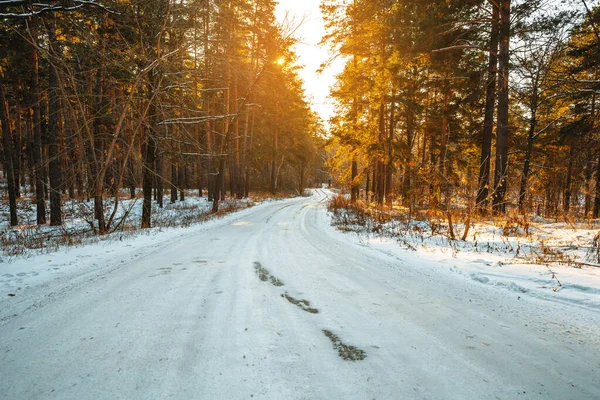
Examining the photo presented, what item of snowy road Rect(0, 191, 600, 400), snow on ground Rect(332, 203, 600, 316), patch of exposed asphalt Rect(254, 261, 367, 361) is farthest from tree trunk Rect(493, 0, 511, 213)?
patch of exposed asphalt Rect(254, 261, 367, 361)

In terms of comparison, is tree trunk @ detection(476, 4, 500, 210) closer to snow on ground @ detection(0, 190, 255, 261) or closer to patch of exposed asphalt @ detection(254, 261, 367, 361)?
patch of exposed asphalt @ detection(254, 261, 367, 361)

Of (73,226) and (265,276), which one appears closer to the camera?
(265,276)

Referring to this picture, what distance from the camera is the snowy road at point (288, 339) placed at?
198cm

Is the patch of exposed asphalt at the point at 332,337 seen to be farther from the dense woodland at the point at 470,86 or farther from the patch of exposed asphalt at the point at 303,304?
the dense woodland at the point at 470,86

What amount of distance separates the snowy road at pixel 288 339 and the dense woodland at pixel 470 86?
499 cm

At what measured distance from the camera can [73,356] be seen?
2.31m

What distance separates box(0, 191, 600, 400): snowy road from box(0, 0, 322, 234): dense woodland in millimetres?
4763

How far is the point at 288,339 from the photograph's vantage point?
2596mm

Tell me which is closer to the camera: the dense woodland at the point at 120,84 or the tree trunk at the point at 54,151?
the dense woodland at the point at 120,84

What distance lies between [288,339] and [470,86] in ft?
51.9

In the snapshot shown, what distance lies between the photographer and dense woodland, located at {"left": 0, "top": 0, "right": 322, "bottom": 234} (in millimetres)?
8000

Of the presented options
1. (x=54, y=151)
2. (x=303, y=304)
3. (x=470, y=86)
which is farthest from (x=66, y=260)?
(x=470, y=86)

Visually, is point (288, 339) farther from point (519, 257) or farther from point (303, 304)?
point (519, 257)

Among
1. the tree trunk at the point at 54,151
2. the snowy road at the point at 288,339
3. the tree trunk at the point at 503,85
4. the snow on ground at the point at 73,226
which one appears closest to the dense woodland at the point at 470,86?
the tree trunk at the point at 503,85
